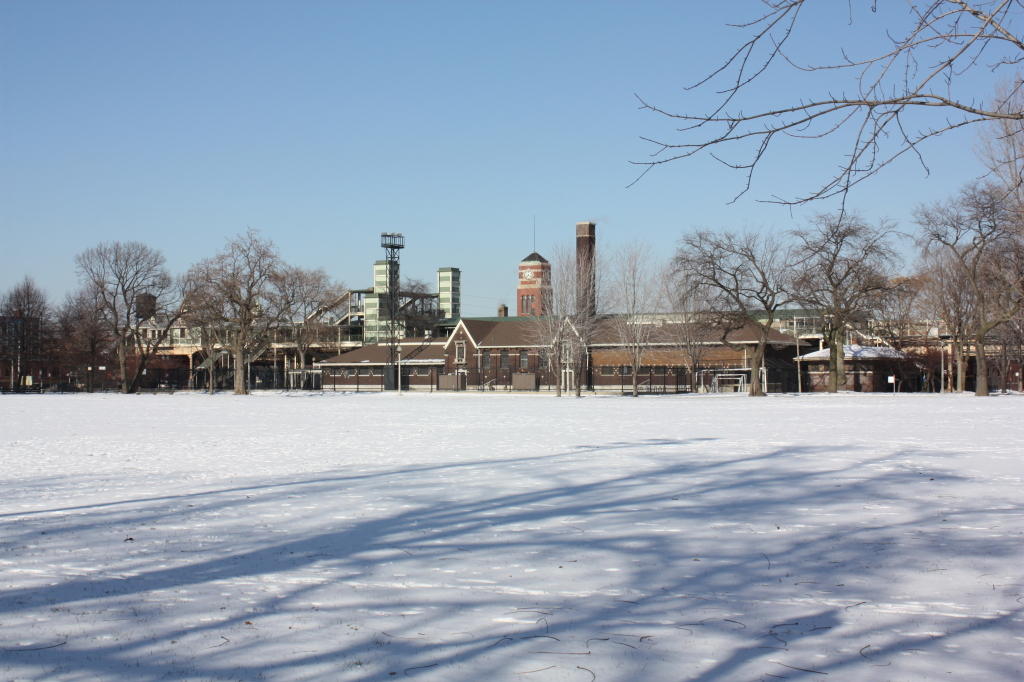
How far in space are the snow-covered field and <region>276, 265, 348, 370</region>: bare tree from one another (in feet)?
160

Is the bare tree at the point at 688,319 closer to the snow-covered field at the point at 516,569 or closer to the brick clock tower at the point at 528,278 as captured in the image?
the snow-covered field at the point at 516,569

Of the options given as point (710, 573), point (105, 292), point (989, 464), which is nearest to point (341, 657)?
point (710, 573)

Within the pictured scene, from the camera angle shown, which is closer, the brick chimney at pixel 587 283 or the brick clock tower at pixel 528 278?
the brick chimney at pixel 587 283

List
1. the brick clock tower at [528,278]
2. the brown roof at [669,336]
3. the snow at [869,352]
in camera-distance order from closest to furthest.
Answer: the brown roof at [669,336] → the snow at [869,352] → the brick clock tower at [528,278]

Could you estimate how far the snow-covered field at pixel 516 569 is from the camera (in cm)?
457

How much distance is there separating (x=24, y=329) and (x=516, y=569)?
8198cm

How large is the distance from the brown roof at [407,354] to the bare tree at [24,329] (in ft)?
88.0

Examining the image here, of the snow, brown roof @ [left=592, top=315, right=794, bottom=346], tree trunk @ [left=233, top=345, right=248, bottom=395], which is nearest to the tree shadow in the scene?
brown roof @ [left=592, top=315, right=794, bottom=346]

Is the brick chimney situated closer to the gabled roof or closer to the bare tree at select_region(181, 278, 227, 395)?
the gabled roof

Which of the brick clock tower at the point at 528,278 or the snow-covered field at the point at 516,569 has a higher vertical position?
the brick clock tower at the point at 528,278

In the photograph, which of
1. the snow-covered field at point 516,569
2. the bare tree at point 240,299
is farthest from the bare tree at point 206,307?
the snow-covered field at point 516,569

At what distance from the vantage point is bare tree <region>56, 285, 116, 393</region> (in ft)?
247

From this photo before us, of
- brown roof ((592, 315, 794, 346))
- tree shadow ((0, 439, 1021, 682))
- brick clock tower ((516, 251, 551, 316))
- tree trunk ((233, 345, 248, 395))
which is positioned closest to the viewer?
tree shadow ((0, 439, 1021, 682))

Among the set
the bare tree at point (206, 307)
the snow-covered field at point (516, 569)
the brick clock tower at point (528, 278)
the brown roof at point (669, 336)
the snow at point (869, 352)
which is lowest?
the snow-covered field at point (516, 569)
